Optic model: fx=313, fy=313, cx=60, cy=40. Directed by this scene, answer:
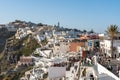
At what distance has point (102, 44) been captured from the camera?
5234 cm

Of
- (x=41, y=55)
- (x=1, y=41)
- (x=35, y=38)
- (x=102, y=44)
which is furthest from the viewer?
(x=1, y=41)

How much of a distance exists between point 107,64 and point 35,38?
3716 inches

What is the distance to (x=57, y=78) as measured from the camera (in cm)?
3906

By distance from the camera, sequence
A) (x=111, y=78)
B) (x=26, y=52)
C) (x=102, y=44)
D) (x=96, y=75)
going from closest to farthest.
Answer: (x=111, y=78), (x=96, y=75), (x=102, y=44), (x=26, y=52)

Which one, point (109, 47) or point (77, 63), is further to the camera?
point (109, 47)

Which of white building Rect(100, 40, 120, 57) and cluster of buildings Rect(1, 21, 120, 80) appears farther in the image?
white building Rect(100, 40, 120, 57)

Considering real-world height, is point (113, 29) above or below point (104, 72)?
above

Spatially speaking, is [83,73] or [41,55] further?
[41,55]

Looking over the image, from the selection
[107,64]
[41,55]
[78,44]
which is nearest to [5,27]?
[41,55]

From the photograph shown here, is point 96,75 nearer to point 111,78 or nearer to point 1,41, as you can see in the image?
point 111,78

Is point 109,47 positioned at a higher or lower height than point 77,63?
higher

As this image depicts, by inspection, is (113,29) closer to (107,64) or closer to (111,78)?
(107,64)

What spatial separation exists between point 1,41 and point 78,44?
103 metres

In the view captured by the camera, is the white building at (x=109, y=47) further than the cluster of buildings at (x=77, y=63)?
Yes
